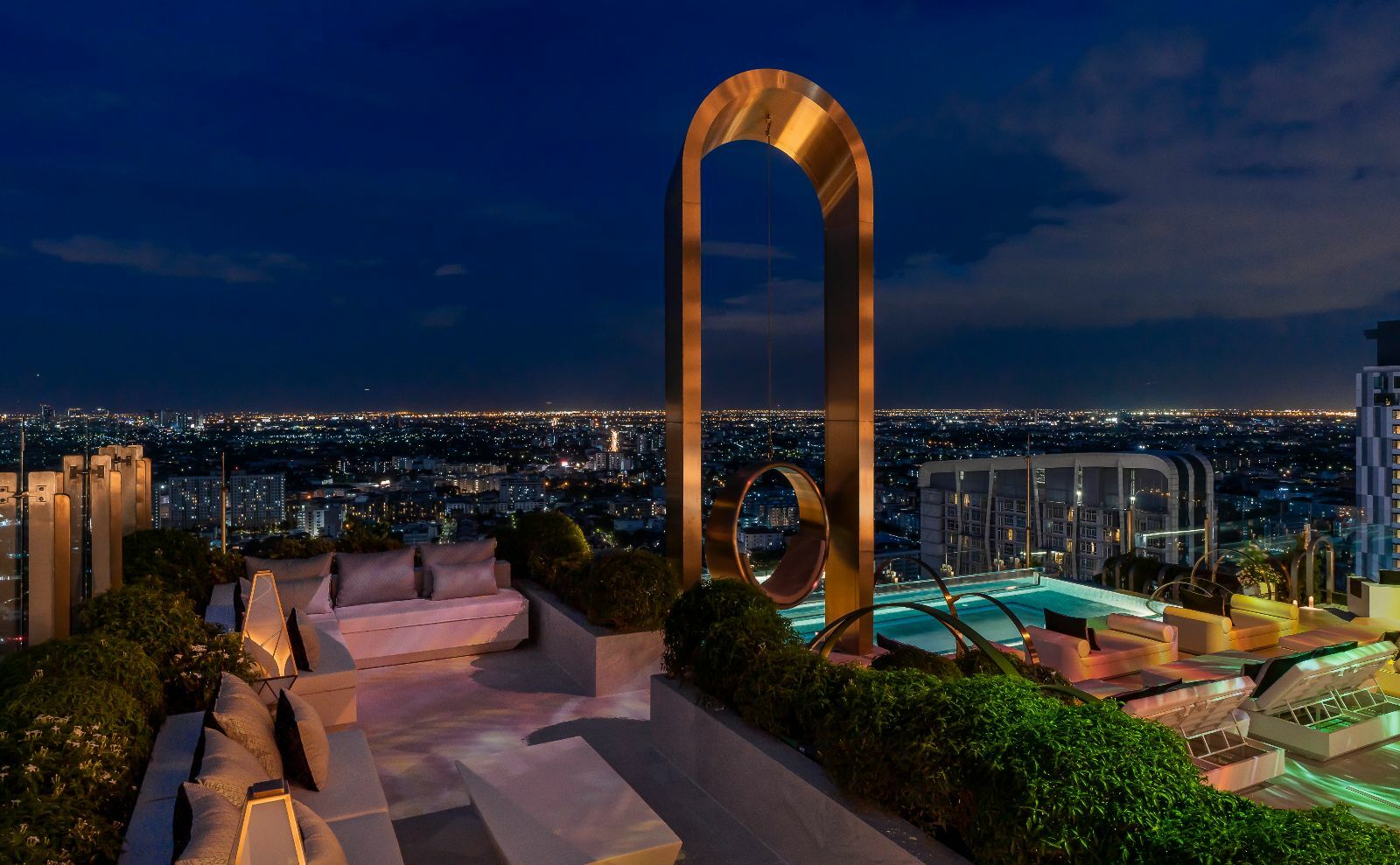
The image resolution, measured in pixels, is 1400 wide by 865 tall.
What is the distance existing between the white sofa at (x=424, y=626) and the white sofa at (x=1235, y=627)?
19.2ft

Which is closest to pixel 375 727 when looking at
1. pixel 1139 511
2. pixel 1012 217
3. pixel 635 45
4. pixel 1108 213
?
pixel 1139 511

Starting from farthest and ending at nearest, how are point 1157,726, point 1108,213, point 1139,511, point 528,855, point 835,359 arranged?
point 1108,213 → point 1139,511 → point 835,359 → point 528,855 → point 1157,726

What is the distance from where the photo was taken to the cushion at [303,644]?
15.7ft

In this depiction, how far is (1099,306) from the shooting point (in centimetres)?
2469

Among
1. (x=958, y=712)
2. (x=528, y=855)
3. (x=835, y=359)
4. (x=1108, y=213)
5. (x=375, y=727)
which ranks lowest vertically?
(x=375, y=727)

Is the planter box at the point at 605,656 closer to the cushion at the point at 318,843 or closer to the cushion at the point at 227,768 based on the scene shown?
the cushion at the point at 227,768

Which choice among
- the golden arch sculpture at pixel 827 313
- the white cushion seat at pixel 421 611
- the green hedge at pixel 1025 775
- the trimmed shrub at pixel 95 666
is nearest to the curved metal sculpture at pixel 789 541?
the golden arch sculpture at pixel 827 313

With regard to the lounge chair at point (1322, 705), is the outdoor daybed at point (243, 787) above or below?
above

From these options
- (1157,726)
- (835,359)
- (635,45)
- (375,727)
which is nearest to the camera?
(1157,726)

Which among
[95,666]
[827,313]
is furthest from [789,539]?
[95,666]

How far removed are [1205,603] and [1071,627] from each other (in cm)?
231

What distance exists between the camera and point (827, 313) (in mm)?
6562

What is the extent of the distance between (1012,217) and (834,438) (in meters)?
17.8

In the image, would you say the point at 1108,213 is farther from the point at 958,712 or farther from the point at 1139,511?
the point at 958,712
